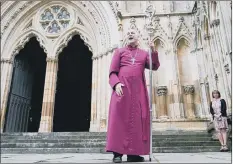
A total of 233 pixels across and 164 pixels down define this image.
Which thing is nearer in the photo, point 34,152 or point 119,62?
point 119,62

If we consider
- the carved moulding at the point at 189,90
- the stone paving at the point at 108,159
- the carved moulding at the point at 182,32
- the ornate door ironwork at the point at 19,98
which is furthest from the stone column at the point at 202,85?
the ornate door ironwork at the point at 19,98

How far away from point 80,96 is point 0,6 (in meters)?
8.13

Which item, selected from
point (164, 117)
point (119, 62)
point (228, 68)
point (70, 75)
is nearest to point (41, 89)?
point (70, 75)

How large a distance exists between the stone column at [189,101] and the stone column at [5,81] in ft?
22.6

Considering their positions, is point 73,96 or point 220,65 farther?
point 73,96

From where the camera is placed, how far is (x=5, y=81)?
9.90 meters

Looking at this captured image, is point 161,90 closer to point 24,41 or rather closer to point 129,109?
point 129,109

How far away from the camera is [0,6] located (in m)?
10.3

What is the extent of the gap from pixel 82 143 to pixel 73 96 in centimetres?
1105

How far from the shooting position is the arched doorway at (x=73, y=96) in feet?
52.2

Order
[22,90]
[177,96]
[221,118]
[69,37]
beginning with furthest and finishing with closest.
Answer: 1. [22,90]
2. [69,37]
3. [177,96]
4. [221,118]

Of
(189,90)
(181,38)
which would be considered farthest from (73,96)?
(189,90)

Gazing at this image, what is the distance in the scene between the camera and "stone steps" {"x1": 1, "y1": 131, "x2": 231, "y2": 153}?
18.1 feet

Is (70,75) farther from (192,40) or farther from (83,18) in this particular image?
(192,40)
